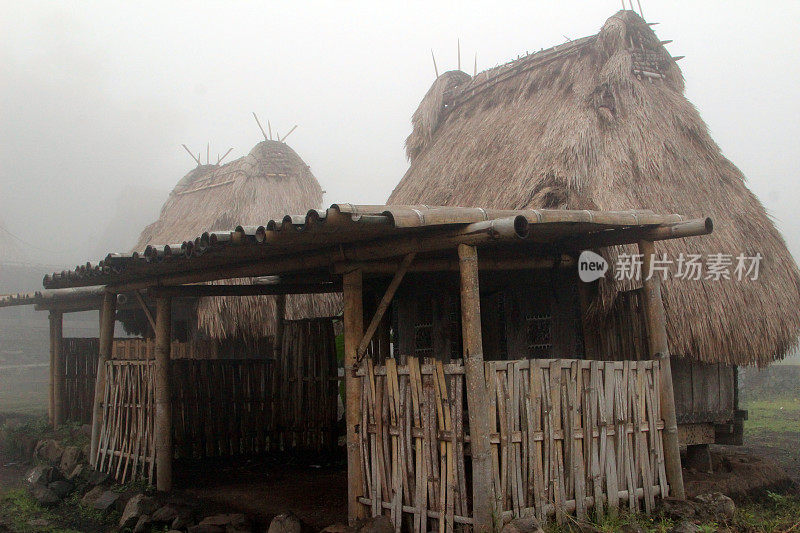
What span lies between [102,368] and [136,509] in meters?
2.61

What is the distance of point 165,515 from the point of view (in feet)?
20.6

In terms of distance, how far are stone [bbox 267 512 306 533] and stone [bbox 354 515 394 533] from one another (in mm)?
629

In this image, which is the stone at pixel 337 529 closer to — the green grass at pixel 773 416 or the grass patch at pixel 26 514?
the grass patch at pixel 26 514

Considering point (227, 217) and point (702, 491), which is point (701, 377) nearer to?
point (702, 491)

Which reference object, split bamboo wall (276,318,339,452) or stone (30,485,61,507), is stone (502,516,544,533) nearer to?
split bamboo wall (276,318,339,452)

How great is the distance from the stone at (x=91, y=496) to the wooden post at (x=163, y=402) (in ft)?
2.31

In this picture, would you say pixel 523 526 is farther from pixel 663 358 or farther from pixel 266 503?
pixel 266 503

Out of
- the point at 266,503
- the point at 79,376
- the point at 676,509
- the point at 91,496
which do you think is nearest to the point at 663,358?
the point at 676,509

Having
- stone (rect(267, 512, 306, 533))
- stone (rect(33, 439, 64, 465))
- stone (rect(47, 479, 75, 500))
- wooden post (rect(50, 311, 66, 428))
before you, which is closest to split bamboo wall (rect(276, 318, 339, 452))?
stone (rect(47, 479, 75, 500))

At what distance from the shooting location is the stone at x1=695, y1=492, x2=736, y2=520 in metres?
5.67

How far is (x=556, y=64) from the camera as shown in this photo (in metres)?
10.0

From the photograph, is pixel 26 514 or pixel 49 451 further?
pixel 49 451

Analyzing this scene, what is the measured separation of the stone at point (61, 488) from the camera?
787 centimetres

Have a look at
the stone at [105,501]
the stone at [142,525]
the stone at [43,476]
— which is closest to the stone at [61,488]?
the stone at [43,476]
